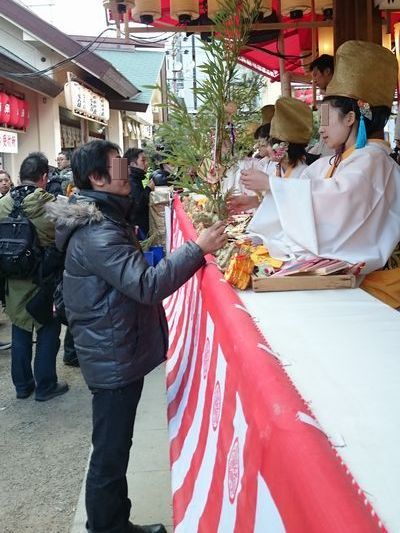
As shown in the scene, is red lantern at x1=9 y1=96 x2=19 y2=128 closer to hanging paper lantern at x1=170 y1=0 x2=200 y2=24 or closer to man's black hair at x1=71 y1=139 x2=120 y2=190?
hanging paper lantern at x1=170 y1=0 x2=200 y2=24

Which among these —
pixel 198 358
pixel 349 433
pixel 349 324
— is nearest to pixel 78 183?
pixel 198 358

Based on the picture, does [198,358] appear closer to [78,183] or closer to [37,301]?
[78,183]

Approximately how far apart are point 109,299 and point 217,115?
3.16 ft

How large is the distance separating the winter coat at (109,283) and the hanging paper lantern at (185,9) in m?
3.77

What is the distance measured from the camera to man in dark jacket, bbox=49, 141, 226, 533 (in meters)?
2.29

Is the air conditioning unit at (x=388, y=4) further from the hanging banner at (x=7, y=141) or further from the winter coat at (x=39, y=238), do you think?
the hanging banner at (x=7, y=141)

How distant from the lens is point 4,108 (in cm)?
1012

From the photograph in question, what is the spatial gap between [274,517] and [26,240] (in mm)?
3629

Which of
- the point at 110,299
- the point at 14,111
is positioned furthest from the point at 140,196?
the point at 110,299

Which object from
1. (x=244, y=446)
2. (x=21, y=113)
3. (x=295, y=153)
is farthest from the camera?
(x=21, y=113)

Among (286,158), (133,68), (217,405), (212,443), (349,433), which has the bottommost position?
(212,443)

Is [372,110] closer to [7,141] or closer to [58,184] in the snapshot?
[58,184]

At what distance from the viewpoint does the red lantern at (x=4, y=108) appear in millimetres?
9936

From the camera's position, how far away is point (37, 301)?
4.38 m
